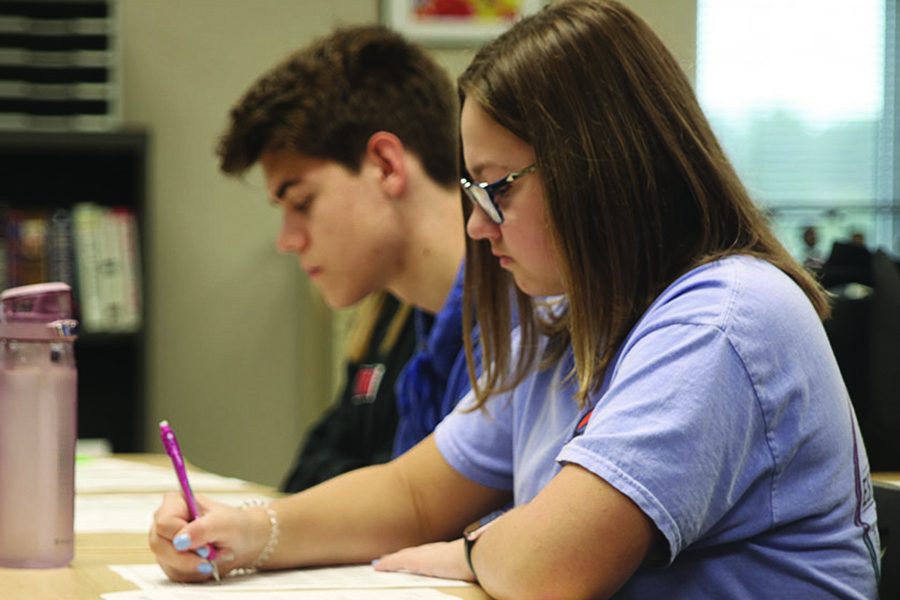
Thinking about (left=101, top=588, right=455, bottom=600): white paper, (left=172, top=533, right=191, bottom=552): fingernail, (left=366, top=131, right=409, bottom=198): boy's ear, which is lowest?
(left=101, top=588, right=455, bottom=600): white paper

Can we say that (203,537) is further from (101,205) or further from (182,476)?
(101,205)

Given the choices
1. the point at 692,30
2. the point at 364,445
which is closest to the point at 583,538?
the point at 364,445

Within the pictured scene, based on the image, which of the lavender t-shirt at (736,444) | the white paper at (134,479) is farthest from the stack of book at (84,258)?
the lavender t-shirt at (736,444)

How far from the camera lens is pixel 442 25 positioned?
338 centimetres

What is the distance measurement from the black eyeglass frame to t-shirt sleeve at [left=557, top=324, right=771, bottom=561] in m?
0.23

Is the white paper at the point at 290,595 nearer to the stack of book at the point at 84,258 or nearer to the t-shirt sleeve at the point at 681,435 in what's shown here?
the t-shirt sleeve at the point at 681,435

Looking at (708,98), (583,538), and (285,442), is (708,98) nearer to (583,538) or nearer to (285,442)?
(285,442)

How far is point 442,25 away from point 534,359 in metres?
2.23

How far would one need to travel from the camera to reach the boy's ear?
1.88m

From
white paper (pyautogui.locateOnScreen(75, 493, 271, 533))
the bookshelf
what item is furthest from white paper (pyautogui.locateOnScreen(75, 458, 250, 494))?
the bookshelf

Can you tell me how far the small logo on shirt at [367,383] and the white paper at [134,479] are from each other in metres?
0.38

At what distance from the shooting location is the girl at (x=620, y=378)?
95cm

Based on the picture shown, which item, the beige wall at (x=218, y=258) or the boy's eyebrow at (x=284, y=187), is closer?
the boy's eyebrow at (x=284, y=187)

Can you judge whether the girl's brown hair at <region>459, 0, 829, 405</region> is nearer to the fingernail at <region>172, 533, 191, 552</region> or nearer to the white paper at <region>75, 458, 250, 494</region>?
the fingernail at <region>172, 533, 191, 552</region>
